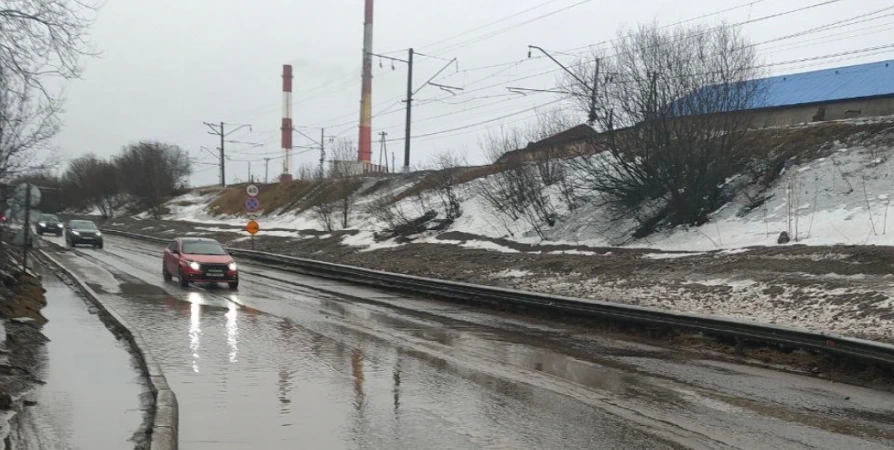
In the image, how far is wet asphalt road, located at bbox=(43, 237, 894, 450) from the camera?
6.66 m

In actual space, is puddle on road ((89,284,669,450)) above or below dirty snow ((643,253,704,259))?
below

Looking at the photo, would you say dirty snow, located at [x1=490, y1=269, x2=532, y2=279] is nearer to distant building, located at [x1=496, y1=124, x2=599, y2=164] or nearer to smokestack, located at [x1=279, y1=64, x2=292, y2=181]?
distant building, located at [x1=496, y1=124, x2=599, y2=164]

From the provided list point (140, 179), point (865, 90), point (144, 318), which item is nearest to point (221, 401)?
point (144, 318)

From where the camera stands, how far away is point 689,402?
27.0ft

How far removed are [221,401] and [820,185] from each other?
72.5 ft

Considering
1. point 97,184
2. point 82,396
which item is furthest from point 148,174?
point 82,396

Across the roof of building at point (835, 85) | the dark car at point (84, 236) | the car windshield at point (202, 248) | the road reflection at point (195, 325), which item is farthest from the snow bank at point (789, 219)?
the dark car at point (84, 236)

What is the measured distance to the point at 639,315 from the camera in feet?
46.5

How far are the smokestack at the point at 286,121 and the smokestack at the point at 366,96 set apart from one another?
1381 centimetres

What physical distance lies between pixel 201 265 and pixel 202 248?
177 cm

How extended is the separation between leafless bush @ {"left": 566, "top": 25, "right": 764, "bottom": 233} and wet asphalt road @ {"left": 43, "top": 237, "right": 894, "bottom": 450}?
12200 mm

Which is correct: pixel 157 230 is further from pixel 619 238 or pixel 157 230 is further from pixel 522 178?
pixel 619 238

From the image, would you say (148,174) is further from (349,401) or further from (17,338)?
(349,401)

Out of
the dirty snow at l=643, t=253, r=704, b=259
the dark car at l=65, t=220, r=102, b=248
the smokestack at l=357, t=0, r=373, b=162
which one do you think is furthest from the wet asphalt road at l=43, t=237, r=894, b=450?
the smokestack at l=357, t=0, r=373, b=162
